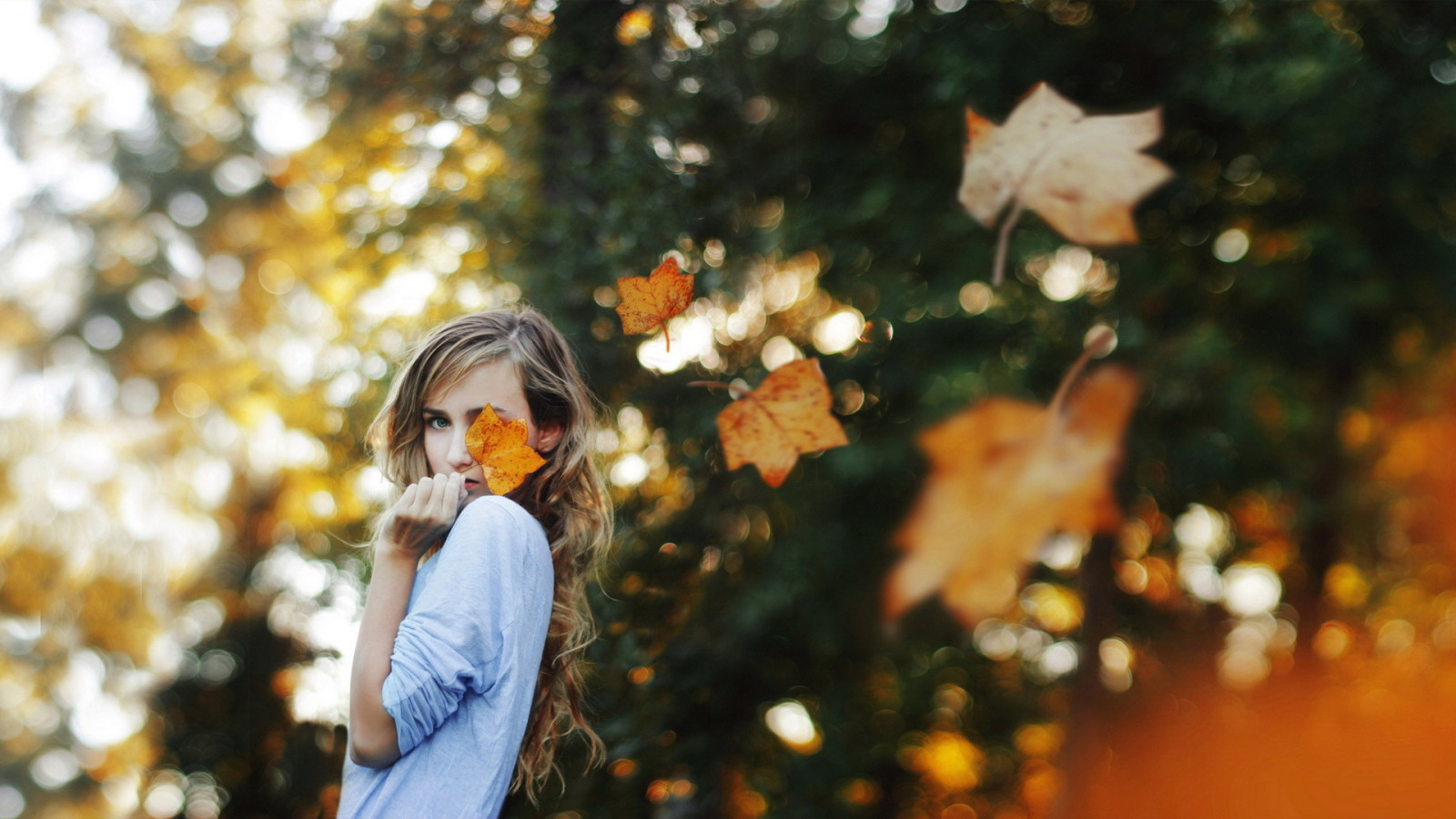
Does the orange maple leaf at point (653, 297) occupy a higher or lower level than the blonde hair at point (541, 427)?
lower

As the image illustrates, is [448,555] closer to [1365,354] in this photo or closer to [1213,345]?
[1213,345]

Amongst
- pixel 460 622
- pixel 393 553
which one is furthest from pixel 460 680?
pixel 393 553

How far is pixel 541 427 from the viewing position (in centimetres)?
146

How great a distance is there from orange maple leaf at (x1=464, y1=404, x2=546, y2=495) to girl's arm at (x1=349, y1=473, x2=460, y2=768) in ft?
0.22

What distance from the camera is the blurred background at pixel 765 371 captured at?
110 inches

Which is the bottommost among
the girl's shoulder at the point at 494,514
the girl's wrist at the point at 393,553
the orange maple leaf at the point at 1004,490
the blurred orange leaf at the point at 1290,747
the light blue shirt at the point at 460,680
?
the blurred orange leaf at the point at 1290,747

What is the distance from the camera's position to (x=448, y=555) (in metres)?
1.19

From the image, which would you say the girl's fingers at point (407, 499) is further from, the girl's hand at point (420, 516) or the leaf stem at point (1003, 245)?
the leaf stem at point (1003, 245)

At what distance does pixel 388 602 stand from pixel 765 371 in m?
1.66

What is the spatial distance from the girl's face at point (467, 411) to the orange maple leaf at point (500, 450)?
0.01 meters

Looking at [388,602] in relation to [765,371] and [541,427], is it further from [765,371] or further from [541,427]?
[765,371]

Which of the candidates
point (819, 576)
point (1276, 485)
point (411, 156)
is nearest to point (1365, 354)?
point (1276, 485)

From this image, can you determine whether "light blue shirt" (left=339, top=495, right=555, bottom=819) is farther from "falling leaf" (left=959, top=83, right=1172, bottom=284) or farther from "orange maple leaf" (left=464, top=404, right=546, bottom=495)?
"falling leaf" (left=959, top=83, right=1172, bottom=284)

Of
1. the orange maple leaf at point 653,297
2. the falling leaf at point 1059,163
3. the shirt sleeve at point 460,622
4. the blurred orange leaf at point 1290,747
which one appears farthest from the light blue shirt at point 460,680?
the blurred orange leaf at point 1290,747
